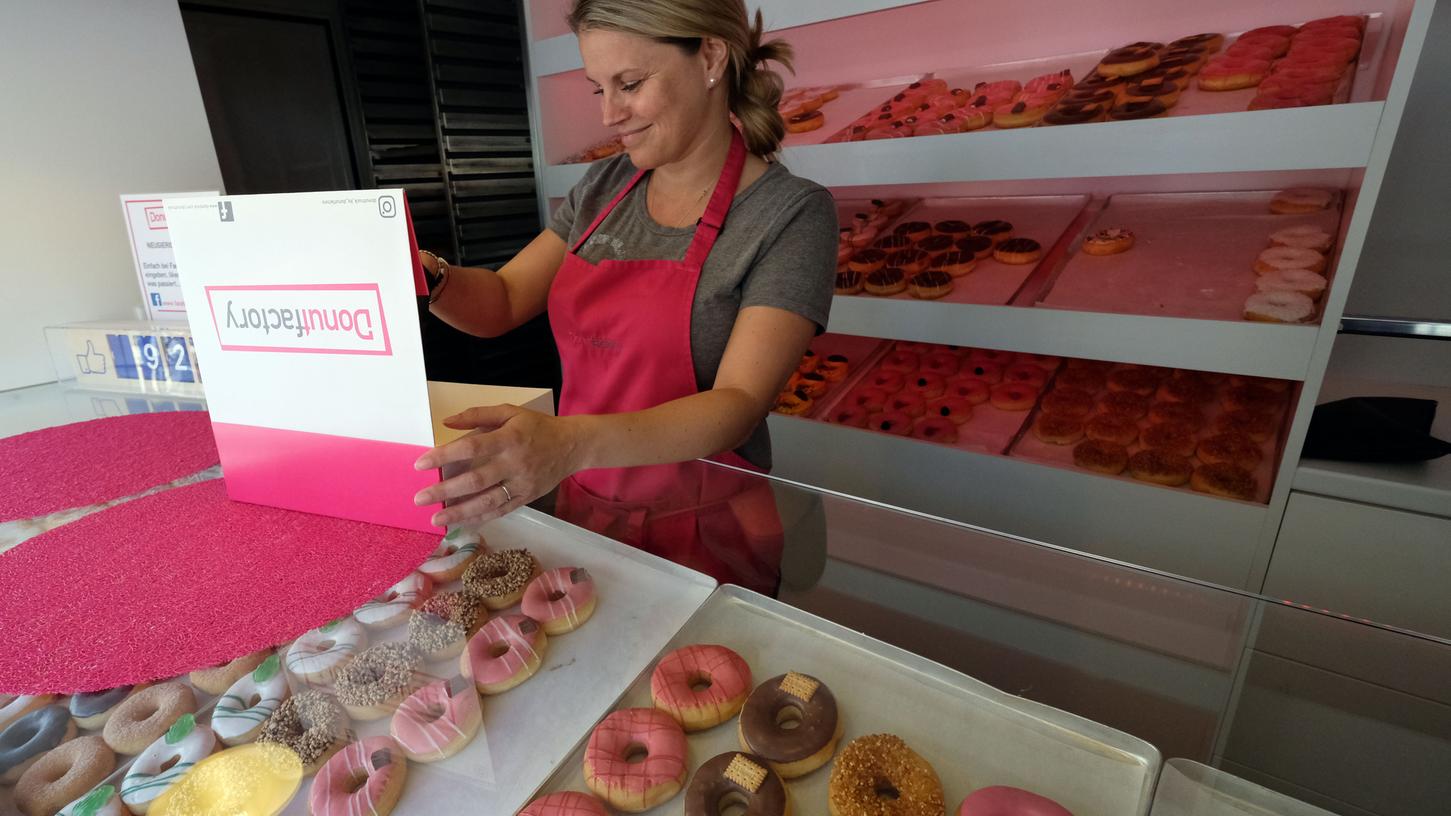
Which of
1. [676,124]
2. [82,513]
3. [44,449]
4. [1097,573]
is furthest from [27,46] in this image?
[1097,573]

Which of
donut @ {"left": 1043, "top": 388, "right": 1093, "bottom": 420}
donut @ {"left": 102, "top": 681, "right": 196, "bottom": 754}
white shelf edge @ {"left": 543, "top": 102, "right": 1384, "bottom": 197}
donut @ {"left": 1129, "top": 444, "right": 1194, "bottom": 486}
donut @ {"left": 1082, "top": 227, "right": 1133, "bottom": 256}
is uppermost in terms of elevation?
white shelf edge @ {"left": 543, "top": 102, "right": 1384, "bottom": 197}

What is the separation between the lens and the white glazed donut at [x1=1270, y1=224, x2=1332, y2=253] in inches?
67.9

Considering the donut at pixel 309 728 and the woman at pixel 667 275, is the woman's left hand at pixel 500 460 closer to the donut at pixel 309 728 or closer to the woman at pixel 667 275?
the woman at pixel 667 275

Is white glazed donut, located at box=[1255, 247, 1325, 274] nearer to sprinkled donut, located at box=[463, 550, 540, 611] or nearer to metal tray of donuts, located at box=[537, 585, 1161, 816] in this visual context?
metal tray of donuts, located at box=[537, 585, 1161, 816]

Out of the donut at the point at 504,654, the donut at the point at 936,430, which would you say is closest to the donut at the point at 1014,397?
the donut at the point at 936,430

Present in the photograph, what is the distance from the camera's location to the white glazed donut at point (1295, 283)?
1604 millimetres

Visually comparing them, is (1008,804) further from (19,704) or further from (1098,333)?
(1098,333)

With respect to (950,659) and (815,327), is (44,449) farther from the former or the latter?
(950,659)

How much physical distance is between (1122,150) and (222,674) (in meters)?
1.99

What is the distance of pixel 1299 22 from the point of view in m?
1.94

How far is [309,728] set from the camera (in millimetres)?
746

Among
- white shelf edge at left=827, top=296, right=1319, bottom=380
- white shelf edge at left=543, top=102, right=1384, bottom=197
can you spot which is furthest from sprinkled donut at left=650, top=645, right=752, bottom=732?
white shelf edge at left=543, top=102, right=1384, bottom=197

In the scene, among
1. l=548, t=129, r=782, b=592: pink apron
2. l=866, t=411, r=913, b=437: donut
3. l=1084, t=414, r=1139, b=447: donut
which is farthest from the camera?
l=866, t=411, r=913, b=437: donut

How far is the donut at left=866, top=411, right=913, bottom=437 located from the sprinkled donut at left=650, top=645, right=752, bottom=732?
1.48 m
